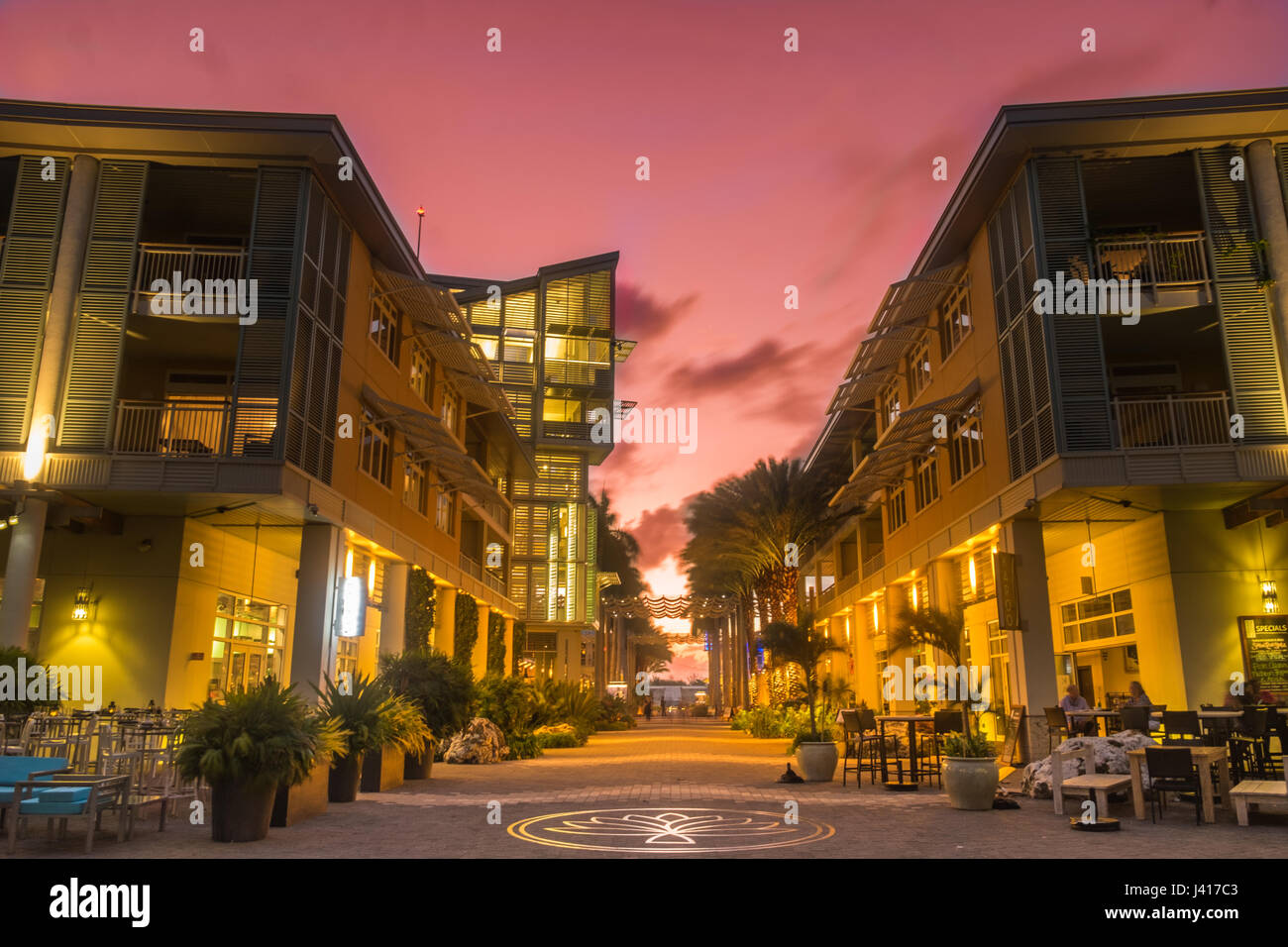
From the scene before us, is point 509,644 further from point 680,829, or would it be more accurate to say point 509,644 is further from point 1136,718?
point 680,829

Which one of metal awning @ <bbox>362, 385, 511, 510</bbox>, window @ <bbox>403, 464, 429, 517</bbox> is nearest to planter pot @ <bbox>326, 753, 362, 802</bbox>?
metal awning @ <bbox>362, 385, 511, 510</bbox>

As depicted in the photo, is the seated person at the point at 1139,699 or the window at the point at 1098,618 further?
the window at the point at 1098,618

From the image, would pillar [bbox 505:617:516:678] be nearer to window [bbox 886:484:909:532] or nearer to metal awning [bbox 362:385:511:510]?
metal awning [bbox 362:385:511:510]

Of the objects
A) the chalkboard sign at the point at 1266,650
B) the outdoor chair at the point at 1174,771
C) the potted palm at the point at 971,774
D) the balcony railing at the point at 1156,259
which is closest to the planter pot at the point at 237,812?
the potted palm at the point at 971,774

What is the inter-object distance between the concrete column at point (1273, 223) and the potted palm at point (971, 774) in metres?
10.2

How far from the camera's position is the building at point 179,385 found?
16578 millimetres

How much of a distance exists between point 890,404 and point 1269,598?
15.5m

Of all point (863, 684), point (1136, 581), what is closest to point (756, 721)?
point (863, 684)

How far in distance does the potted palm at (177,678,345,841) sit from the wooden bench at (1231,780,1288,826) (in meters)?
9.82

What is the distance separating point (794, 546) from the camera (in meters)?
35.2

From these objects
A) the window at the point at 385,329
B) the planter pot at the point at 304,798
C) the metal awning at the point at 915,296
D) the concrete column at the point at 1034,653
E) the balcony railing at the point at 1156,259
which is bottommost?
the planter pot at the point at 304,798

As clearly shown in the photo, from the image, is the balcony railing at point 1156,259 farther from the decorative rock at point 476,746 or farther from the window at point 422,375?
the window at point 422,375

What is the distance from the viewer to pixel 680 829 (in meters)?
9.66
